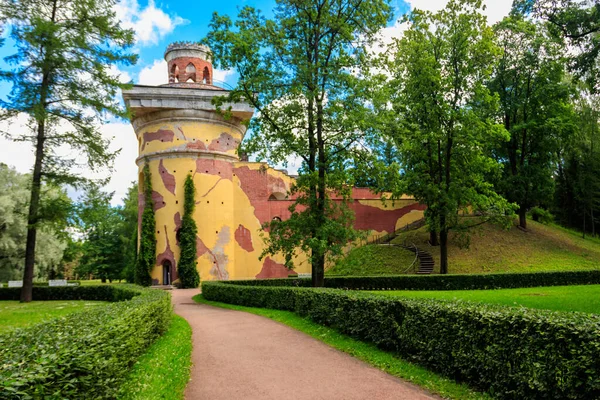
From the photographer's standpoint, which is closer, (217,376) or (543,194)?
(217,376)

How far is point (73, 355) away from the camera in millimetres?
4355

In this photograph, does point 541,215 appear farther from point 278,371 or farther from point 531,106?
point 278,371

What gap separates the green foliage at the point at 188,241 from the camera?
26.3 metres

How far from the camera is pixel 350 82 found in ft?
50.2

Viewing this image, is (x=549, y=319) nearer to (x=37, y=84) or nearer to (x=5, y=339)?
(x=5, y=339)

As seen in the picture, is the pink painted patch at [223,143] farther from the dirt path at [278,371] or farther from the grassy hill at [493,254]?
the dirt path at [278,371]

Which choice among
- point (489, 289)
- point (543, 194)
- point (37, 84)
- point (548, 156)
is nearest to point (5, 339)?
point (37, 84)

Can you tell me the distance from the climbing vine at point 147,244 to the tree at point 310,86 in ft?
41.7

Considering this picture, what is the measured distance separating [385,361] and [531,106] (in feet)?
95.7

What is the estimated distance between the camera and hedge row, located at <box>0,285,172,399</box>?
3.58m

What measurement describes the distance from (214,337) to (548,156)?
30.9 meters

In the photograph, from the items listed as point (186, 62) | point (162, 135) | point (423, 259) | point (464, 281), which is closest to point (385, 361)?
point (464, 281)

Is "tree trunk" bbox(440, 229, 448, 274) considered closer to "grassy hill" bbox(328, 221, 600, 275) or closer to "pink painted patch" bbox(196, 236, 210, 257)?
"grassy hill" bbox(328, 221, 600, 275)

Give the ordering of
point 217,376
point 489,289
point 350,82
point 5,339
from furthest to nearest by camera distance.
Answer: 1. point 489,289
2. point 350,82
3. point 217,376
4. point 5,339
